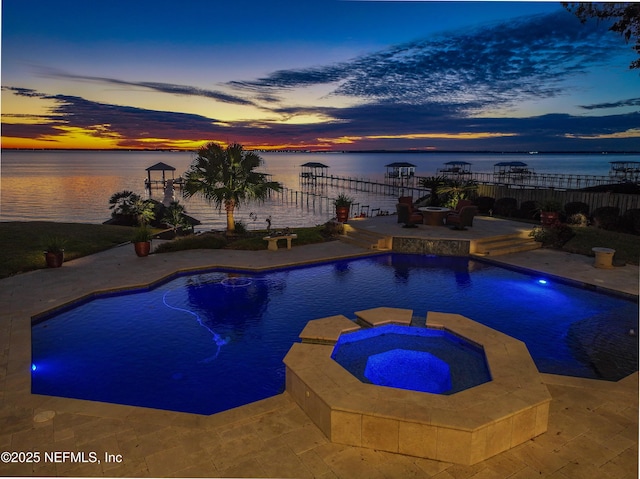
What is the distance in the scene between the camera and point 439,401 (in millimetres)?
4855

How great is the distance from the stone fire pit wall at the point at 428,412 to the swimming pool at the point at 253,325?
1.30m

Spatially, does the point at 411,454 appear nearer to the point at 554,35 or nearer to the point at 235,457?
the point at 235,457

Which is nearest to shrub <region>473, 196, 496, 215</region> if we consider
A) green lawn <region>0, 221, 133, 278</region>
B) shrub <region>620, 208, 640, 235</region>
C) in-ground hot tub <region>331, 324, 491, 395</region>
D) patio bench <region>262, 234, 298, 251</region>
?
shrub <region>620, 208, 640, 235</region>

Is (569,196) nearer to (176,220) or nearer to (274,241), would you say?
(274,241)

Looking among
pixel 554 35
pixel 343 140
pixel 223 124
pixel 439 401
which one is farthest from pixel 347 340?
pixel 343 140

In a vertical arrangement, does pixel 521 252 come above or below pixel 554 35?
below

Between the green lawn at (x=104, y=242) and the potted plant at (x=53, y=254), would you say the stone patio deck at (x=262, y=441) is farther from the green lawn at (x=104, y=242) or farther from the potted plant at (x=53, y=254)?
the green lawn at (x=104, y=242)

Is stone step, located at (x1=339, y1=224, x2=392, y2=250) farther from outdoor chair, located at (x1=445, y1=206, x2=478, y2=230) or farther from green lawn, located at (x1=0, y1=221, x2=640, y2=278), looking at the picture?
outdoor chair, located at (x1=445, y1=206, x2=478, y2=230)

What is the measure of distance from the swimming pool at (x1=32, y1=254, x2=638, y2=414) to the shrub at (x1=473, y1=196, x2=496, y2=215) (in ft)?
35.6

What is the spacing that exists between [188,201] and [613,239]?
43953mm

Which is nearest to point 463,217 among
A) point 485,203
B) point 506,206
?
point 506,206

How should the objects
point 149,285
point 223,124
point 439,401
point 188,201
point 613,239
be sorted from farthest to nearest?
point 223,124 < point 188,201 < point 613,239 < point 149,285 < point 439,401

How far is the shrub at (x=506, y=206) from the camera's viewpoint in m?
21.9

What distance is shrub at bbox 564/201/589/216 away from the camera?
66.6ft
